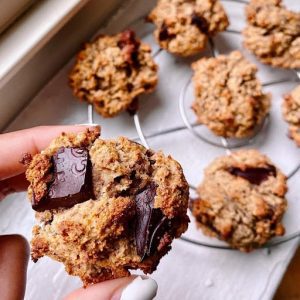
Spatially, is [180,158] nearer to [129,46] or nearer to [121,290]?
[129,46]

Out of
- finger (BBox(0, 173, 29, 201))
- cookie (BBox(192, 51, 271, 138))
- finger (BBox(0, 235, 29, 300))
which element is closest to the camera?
finger (BBox(0, 235, 29, 300))

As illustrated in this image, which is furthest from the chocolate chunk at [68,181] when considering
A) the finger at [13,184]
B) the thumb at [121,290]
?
the finger at [13,184]

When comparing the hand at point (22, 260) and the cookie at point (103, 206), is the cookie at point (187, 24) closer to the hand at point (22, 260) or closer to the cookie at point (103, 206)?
the hand at point (22, 260)

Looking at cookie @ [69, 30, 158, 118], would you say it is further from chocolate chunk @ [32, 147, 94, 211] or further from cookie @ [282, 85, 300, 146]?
chocolate chunk @ [32, 147, 94, 211]

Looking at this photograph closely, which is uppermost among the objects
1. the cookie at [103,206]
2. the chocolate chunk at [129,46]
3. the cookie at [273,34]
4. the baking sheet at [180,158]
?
the cookie at [103,206]

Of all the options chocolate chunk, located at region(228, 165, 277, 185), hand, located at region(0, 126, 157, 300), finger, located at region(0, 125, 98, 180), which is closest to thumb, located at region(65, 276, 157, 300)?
hand, located at region(0, 126, 157, 300)
